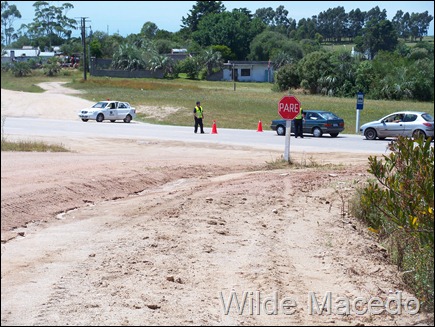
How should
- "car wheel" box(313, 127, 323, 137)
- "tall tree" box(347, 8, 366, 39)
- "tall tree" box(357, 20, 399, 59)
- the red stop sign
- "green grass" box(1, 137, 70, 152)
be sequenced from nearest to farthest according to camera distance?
"tall tree" box(357, 20, 399, 59), "tall tree" box(347, 8, 366, 39), the red stop sign, "green grass" box(1, 137, 70, 152), "car wheel" box(313, 127, 323, 137)

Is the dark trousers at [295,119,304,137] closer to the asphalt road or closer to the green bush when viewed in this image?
the asphalt road

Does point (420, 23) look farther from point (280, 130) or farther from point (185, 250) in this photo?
point (280, 130)

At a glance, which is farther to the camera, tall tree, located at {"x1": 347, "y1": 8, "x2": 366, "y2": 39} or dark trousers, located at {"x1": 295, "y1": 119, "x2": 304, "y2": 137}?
dark trousers, located at {"x1": 295, "y1": 119, "x2": 304, "y2": 137}

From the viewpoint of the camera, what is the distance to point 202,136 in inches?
1351

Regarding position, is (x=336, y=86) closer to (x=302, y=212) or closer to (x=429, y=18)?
(x=302, y=212)

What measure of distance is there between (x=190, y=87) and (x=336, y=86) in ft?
91.1

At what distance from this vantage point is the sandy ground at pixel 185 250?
7.90 m

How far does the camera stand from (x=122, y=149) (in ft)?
92.9

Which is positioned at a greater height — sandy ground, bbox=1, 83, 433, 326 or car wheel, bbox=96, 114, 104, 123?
sandy ground, bbox=1, 83, 433, 326

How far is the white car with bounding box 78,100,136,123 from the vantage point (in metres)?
44.5

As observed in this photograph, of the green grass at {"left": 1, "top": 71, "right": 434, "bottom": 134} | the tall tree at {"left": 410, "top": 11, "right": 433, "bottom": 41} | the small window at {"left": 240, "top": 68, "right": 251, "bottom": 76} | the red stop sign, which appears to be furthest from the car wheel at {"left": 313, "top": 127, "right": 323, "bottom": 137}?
the tall tree at {"left": 410, "top": 11, "right": 433, "bottom": 41}

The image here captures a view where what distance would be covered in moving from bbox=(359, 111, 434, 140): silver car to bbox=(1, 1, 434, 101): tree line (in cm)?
478

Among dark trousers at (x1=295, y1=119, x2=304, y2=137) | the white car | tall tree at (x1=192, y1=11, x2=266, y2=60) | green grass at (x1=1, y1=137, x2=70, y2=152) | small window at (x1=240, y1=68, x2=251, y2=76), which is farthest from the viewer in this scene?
the white car

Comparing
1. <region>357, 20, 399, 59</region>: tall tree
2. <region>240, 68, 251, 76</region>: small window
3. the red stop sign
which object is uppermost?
<region>357, 20, 399, 59</region>: tall tree
